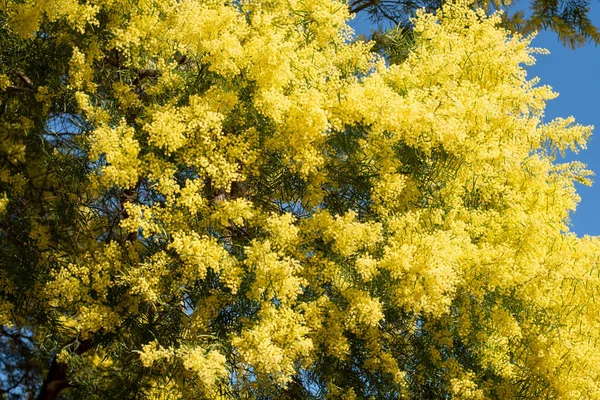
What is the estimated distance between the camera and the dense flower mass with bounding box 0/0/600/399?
4.62 m

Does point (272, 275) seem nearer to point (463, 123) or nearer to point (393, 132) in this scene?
point (393, 132)

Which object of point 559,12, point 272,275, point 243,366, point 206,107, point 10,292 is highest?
point 559,12

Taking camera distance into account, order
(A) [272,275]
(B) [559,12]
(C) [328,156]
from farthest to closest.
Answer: (B) [559,12] < (C) [328,156] < (A) [272,275]

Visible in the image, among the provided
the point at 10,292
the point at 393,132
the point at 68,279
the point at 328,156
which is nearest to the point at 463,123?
the point at 393,132

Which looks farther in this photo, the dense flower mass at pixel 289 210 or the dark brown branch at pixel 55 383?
the dark brown branch at pixel 55 383

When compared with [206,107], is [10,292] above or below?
below

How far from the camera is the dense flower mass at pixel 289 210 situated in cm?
462

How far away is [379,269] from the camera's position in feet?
16.4

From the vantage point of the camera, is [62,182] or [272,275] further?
[62,182]

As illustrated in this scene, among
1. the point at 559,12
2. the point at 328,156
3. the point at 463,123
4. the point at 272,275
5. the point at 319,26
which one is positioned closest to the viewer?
the point at 272,275

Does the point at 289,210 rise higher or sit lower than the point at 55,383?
higher

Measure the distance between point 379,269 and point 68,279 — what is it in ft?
6.69

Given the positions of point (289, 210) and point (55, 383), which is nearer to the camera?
point (289, 210)

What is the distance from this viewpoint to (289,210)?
544 cm
